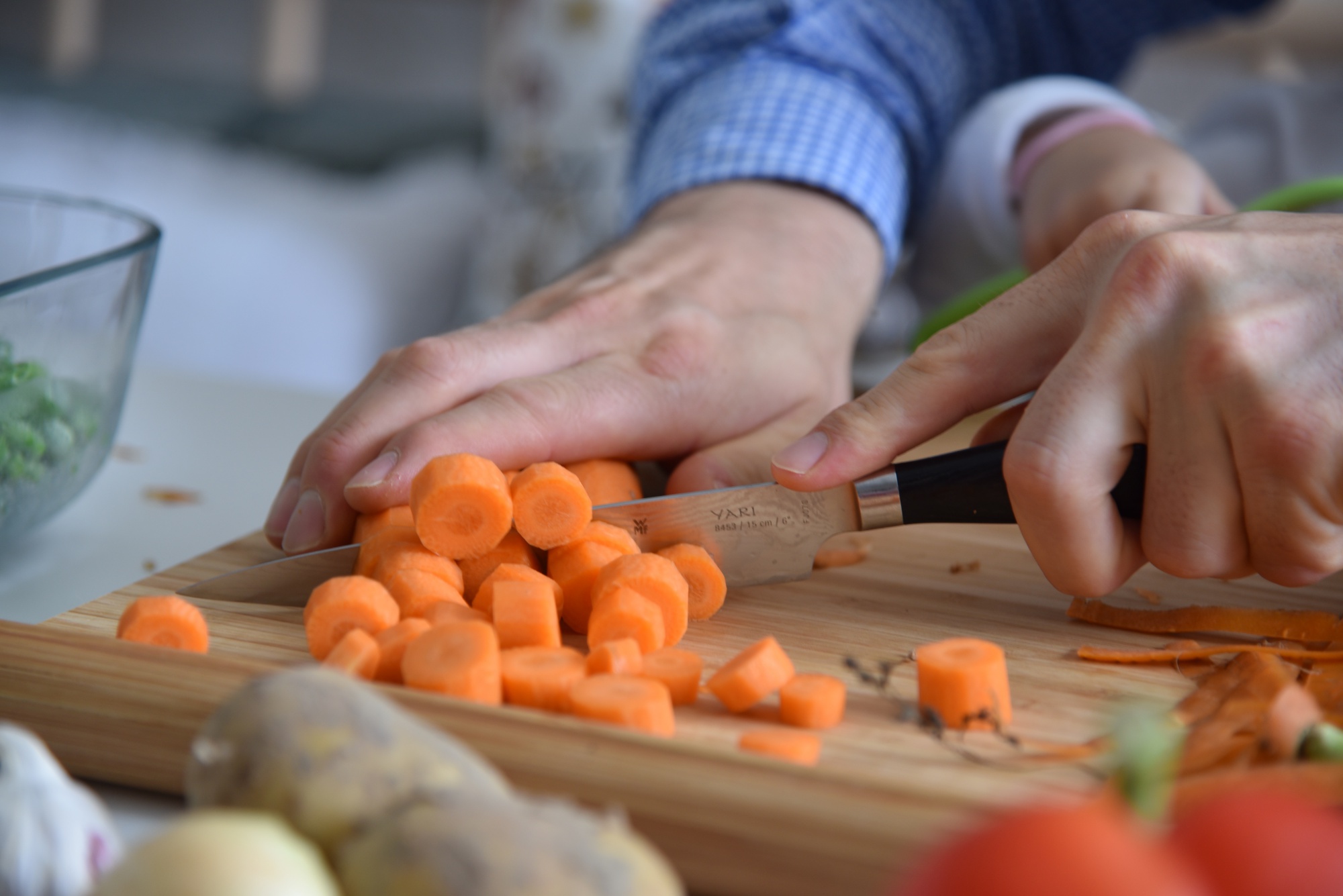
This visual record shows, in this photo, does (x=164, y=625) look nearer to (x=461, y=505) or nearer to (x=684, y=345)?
(x=461, y=505)

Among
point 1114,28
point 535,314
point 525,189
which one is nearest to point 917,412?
point 535,314

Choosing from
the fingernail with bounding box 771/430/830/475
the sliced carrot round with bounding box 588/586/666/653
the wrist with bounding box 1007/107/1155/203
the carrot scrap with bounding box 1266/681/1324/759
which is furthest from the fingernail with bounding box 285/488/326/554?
the wrist with bounding box 1007/107/1155/203

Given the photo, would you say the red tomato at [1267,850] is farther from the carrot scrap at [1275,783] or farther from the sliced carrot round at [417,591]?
the sliced carrot round at [417,591]

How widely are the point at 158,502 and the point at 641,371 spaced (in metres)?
0.68

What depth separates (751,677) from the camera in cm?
86

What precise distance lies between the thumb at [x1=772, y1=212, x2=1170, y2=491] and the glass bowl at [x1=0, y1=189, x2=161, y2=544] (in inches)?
28.9

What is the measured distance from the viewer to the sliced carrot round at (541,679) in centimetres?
84

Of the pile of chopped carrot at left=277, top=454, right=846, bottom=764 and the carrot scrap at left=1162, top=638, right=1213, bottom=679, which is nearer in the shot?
the pile of chopped carrot at left=277, top=454, right=846, bottom=764

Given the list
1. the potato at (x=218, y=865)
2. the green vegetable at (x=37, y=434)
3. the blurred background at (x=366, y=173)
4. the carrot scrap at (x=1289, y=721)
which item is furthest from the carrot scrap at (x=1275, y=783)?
the blurred background at (x=366, y=173)

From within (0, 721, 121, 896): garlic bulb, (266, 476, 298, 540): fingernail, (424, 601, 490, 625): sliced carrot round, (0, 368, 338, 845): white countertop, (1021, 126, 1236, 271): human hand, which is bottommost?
(0, 368, 338, 845): white countertop

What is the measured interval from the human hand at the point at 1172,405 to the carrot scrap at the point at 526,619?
10.3 inches

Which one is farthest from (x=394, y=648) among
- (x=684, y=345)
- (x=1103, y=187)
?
(x=1103, y=187)

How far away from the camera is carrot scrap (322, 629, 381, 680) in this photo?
84 cm

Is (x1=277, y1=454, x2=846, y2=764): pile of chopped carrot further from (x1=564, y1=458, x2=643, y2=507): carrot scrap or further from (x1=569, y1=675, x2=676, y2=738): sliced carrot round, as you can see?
(x1=564, y1=458, x2=643, y2=507): carrot scrap
